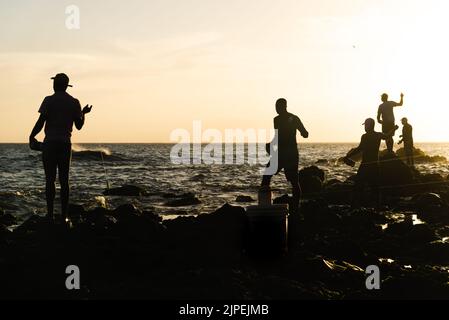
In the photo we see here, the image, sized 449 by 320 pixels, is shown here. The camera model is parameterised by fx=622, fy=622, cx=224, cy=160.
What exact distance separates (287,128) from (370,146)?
3.40 metres

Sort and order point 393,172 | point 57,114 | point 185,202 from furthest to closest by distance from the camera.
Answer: point 393,172
point 185,202
point 57,114

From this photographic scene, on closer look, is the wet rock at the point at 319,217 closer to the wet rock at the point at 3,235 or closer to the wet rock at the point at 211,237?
the wet rock at the point at 211,237

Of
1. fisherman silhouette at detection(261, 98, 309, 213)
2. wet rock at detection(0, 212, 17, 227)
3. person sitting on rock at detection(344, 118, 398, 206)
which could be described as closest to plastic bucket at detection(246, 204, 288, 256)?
fisherman silhouette at detection(261, 98, 309, 213)

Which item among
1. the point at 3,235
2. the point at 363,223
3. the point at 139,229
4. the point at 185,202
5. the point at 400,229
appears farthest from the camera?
the point at 185,202

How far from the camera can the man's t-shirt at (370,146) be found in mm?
13625

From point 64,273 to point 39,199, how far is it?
1447 centimetres

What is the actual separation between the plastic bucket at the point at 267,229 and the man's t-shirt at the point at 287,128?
2.98 metres

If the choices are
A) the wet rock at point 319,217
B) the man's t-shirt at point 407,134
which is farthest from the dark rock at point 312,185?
the wet rock at point 319,217

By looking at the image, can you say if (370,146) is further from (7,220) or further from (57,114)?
(7,220)

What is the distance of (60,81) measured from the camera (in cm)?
977

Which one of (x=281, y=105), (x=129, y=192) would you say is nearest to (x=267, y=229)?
(x=281, y=105)

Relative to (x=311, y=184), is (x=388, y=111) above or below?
above

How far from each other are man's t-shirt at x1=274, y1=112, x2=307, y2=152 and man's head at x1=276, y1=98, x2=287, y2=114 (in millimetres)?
78

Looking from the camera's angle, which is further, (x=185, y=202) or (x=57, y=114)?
(x=185, y=202)
